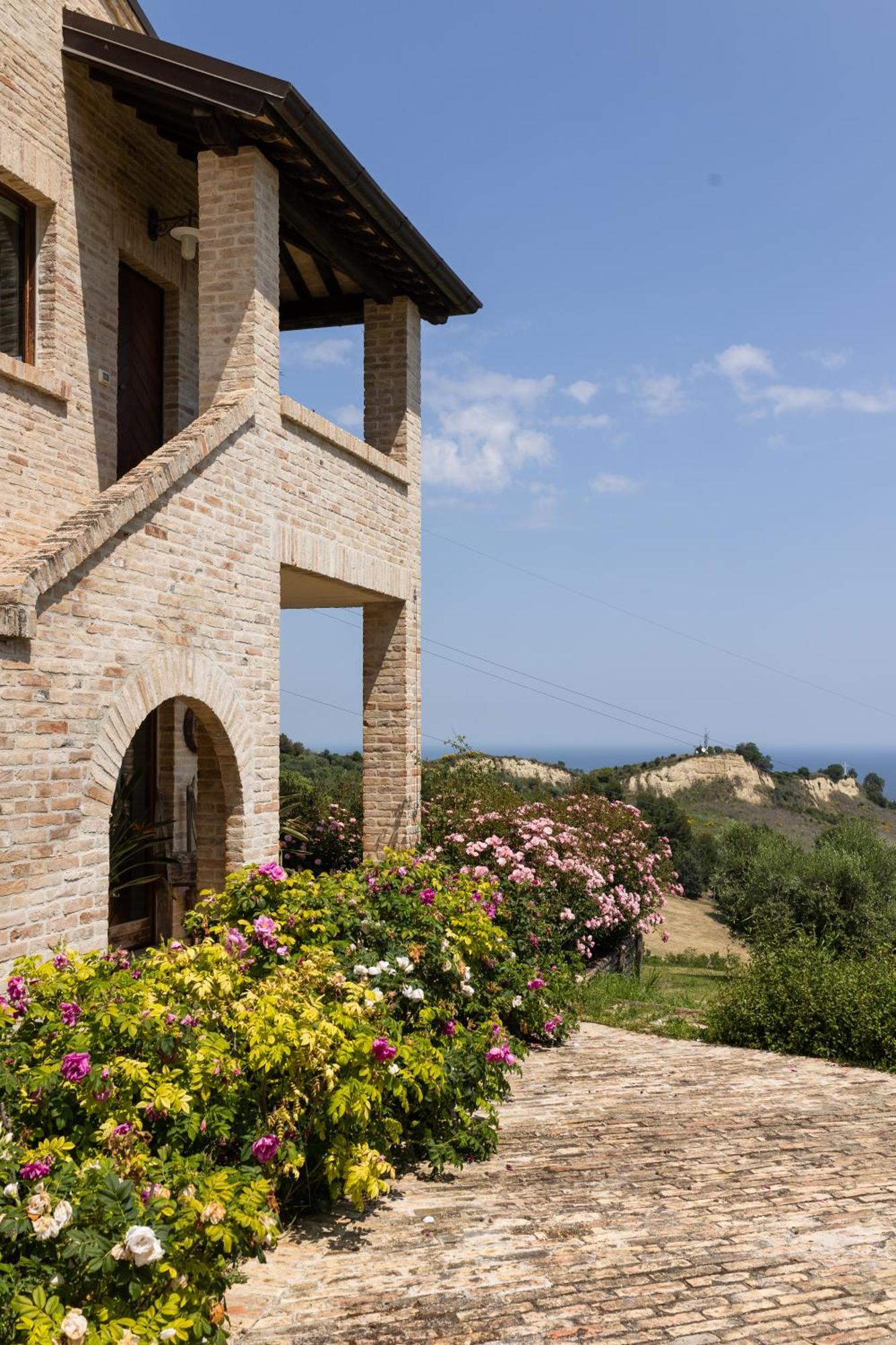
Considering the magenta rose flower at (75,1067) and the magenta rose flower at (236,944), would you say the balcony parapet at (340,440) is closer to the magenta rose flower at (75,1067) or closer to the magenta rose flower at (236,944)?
the magenta rose flower at (236,944)

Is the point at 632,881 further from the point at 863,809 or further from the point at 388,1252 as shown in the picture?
the point at 863,809

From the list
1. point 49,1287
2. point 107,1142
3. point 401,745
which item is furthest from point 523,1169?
point 401,745

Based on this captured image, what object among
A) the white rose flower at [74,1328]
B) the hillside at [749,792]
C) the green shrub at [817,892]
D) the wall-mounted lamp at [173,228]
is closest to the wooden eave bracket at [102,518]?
the wall-mounted lamp at [173,228]

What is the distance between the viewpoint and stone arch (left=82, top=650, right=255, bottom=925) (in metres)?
5.76

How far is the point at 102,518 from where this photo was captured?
18.7 ft

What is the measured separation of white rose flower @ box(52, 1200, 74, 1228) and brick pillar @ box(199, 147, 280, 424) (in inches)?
241

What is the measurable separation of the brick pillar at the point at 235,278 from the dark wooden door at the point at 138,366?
70.0 inches

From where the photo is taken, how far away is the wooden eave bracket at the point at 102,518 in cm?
502

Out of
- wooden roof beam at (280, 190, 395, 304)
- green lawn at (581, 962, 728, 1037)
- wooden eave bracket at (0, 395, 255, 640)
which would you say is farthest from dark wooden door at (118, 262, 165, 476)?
green lawn at (581, 962, 728, 1037)

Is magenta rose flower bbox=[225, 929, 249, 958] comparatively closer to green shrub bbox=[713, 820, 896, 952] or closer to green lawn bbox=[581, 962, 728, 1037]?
green lawn bbox=[581, 962, 728, 1037]

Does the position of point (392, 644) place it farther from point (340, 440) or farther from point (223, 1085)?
point (223, 1085)

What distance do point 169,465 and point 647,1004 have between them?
7425 millimetres

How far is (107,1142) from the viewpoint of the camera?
3.52m

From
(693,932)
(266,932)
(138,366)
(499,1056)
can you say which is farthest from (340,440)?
(693,932)
